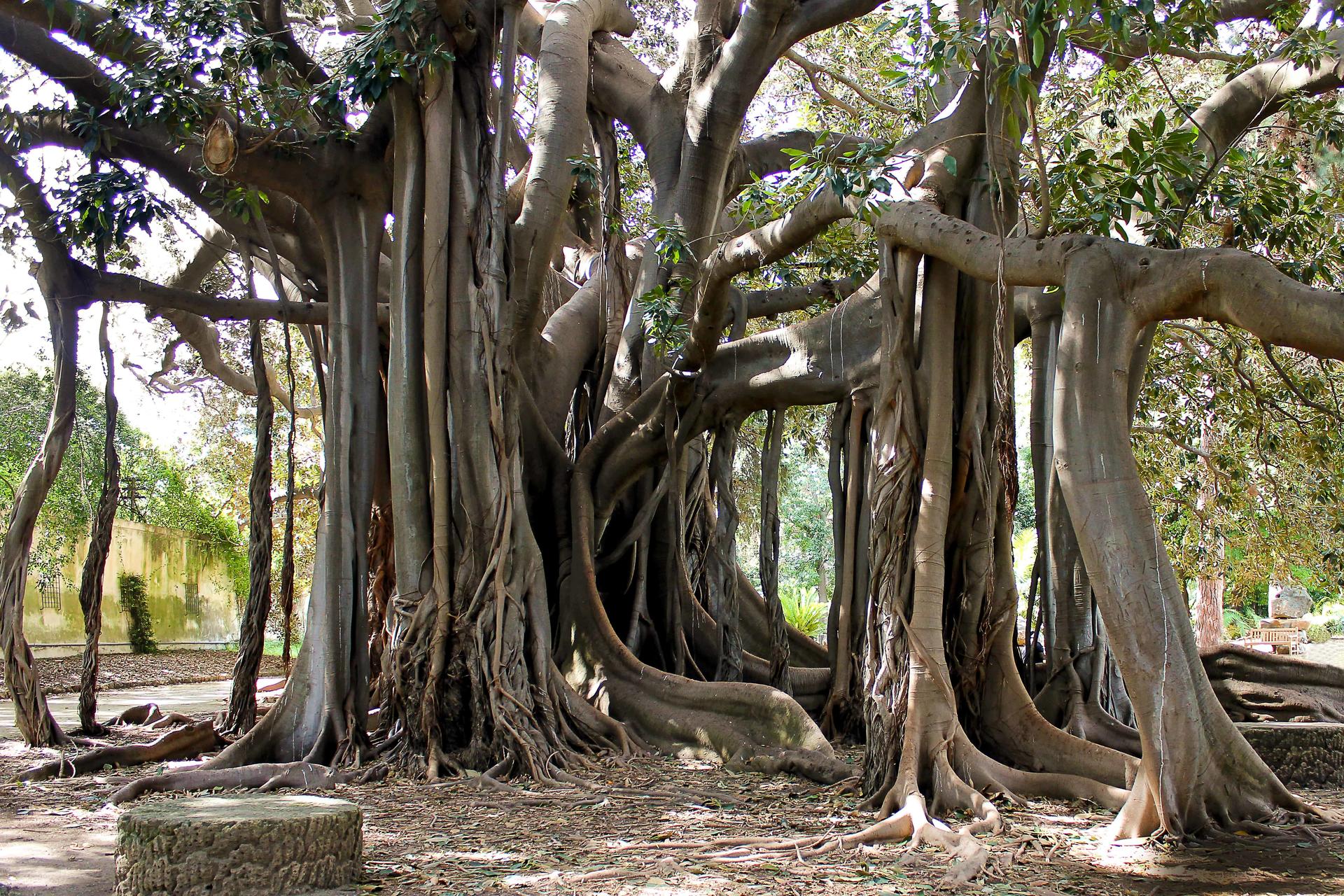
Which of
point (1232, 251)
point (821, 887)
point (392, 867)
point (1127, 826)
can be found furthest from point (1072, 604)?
point (392, 867)

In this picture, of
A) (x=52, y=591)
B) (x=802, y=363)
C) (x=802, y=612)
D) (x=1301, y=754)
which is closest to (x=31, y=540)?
(x=802, y=363)

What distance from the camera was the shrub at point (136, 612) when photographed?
15547 millimetres

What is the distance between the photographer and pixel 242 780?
184 inches

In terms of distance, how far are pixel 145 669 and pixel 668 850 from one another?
11186 millimetres

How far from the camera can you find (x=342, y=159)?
5.95 metres

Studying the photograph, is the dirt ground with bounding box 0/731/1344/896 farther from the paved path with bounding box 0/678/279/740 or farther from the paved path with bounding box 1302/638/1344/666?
the paved path with bounding box 1302/638/1344/666

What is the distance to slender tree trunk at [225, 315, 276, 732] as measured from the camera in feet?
20.2

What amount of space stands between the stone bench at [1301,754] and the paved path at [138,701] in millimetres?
6490

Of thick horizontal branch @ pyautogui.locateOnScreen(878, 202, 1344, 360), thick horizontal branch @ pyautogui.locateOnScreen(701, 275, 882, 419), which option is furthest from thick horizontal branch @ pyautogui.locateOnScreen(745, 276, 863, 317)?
thick horizontal branch @ pyautogui.locateOnScreen(878, 202, 1344, 360)

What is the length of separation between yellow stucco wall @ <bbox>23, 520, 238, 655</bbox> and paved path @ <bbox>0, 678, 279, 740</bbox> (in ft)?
10.6

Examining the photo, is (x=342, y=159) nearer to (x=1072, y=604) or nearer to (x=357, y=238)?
(x=357, y=238)

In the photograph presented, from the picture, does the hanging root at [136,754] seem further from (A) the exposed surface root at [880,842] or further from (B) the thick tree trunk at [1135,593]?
(B) the thick tree trunk at [1135,593]

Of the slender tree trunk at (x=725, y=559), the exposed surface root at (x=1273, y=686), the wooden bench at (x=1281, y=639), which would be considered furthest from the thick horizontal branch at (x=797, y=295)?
the wooden bench at (x=1281, y=639)

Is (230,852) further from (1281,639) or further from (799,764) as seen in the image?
(1281,639)
